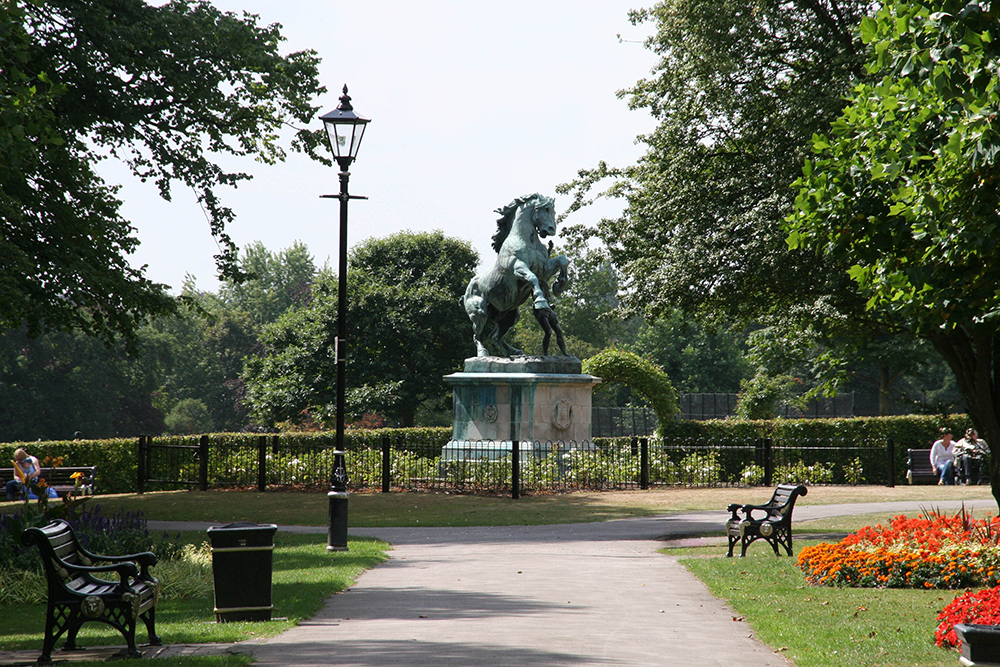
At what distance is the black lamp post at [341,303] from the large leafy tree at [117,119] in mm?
5346

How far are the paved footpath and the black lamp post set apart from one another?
100 centimetres

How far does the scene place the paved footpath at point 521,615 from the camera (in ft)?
23.0

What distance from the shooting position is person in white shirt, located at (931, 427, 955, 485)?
2648 cm

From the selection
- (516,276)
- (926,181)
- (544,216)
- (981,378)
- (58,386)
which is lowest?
(981,378)

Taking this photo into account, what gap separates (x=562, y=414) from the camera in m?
24.0

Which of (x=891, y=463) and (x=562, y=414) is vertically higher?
(x=562, y=414)

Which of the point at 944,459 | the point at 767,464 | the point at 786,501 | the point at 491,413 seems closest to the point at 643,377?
the point at 767,464

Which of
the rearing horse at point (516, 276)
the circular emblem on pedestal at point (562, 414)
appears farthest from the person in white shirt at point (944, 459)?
the rearing horse at point (516, 276)

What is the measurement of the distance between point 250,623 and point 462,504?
40.5 feet

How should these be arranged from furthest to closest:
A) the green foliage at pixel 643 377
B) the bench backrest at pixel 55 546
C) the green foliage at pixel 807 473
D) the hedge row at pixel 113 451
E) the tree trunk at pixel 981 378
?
the green foliage at pixel 643 377
the hedge row at pixel 113 451
the green foliage at pixel 807 473
the tree trunk at pixel 981 378
the bench backrest at pixel 55 546

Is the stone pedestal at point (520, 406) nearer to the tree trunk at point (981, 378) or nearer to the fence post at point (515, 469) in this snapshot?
the fence post at point (515, 469)

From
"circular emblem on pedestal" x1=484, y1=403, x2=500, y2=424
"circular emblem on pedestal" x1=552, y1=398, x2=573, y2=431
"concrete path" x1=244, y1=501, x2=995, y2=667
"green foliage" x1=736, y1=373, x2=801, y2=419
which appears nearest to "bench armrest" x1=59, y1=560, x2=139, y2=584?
"concrete path" x1=244, y1=501, x2=995, y2=667

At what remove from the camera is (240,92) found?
848 inches

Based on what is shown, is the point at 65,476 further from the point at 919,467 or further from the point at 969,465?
the point at 969,465
